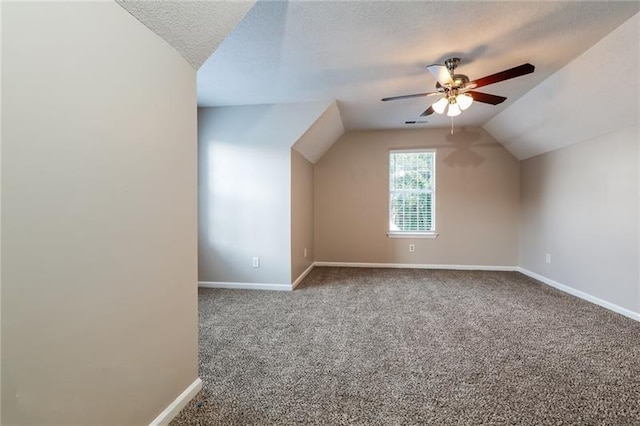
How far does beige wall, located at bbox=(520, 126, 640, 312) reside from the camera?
2.79 meters

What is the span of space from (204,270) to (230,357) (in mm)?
2069

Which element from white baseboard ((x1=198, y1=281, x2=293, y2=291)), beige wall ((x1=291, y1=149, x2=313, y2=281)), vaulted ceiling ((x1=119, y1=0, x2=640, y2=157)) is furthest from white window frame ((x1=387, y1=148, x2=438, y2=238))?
white baseboard ((x1=198, y1=281, x2=293, y2=291))

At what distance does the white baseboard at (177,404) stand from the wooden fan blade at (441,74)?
8.69 feet

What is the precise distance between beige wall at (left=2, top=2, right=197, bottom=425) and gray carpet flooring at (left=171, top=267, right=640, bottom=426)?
54cm

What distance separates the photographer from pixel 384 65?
8.39 ft

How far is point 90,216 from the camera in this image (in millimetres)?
986

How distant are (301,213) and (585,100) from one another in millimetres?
3421

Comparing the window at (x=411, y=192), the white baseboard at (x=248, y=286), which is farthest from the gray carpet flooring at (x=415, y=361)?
the window at (x=411, y=192)

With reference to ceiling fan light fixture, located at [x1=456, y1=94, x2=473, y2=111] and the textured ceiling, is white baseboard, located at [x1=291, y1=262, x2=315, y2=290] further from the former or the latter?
ceiling fan light fixture, located at [x1=456, y1=94, x2=473, y2=111]

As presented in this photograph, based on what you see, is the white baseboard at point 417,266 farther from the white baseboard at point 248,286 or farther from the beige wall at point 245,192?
the beige wall at point 245,192

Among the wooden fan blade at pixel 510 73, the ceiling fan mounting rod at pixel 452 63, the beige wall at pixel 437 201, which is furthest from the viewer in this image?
the beige wall at pixel 437 201

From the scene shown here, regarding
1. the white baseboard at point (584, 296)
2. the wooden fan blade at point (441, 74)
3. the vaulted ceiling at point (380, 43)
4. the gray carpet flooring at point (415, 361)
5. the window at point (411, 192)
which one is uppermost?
the vaulted ceiling at point (380, 43)

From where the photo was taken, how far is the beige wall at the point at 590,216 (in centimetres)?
279

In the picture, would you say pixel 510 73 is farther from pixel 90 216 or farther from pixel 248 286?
pixel 248 286
